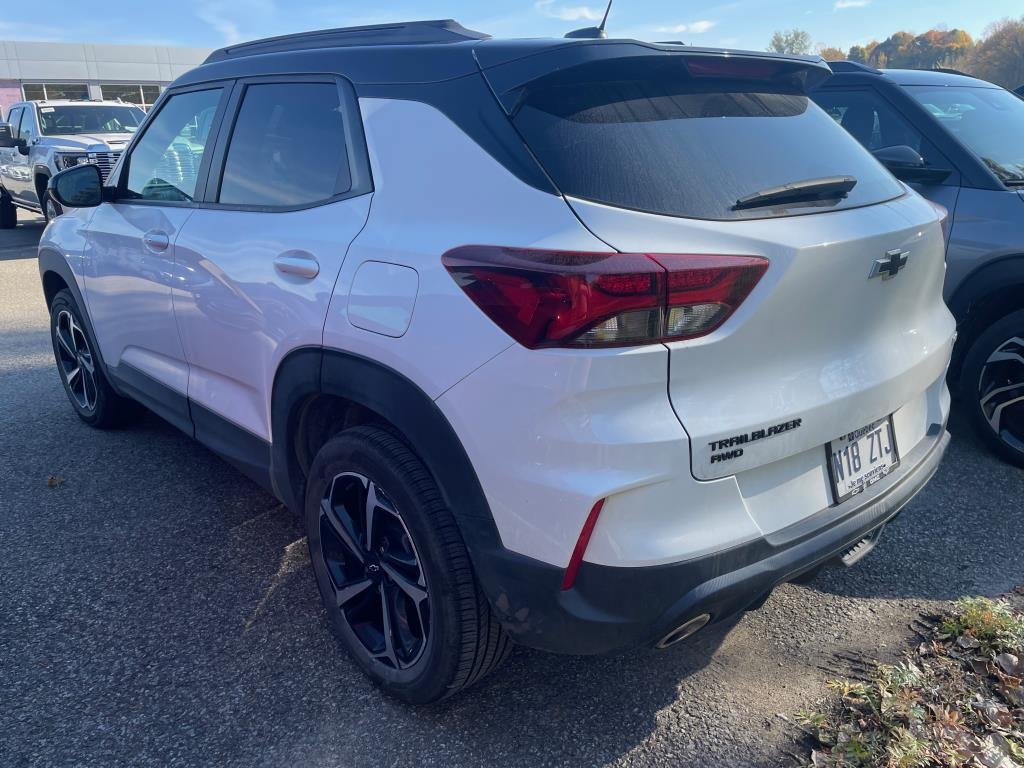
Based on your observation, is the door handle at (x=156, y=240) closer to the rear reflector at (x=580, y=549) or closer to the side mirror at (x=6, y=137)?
the rear reflector at (x=580, y=549)

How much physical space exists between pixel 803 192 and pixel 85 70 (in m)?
48.3

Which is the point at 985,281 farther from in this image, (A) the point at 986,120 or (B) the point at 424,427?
(B) the point at 424,427

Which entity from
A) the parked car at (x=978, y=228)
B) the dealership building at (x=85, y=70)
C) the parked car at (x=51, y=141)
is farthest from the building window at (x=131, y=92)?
the parked car at (x=978, y=228)

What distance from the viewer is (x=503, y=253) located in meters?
1.85

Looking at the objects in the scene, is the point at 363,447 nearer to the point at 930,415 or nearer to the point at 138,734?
the point at 138,734

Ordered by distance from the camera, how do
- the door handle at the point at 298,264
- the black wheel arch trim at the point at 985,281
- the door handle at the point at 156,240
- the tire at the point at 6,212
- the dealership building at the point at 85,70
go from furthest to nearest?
the dealership building at the point at 85,70 < the tire at the point at 6,212 < the black wheel arch trim at the point at 985,281 < the door handle at the point at 156,240 < the door handle at the point at 298,264

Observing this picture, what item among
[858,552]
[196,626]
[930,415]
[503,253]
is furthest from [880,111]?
[196,626]

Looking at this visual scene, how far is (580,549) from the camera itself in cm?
181

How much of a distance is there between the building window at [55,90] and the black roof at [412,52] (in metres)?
45.6

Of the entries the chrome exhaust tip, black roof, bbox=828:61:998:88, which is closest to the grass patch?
the chrome exhaust tip

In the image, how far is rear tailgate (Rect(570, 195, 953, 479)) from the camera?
1.81 metres

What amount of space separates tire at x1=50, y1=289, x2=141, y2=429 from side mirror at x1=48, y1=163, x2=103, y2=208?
689mm

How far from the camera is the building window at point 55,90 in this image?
40906 millimetres

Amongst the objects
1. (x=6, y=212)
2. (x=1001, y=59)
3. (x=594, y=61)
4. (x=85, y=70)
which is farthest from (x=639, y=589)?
(x=1001, y=59)
